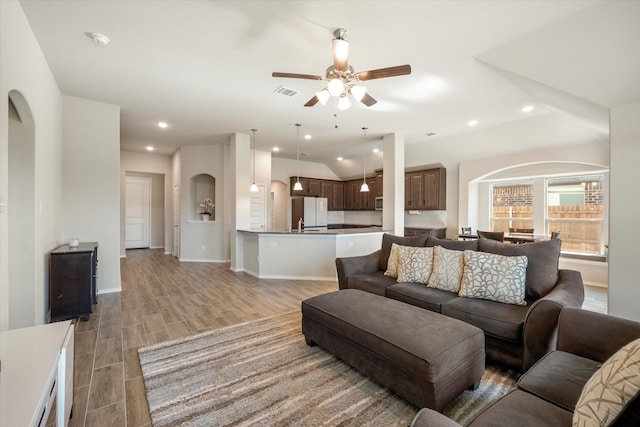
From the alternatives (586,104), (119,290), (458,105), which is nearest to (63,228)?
(119,290)

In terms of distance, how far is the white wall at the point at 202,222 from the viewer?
718 cm

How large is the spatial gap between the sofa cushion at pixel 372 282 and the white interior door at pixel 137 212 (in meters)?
8.13

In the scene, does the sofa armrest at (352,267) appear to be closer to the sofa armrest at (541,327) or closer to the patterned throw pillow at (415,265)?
the patterned throw pillow at (415,265)

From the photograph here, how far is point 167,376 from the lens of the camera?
226 centimetres

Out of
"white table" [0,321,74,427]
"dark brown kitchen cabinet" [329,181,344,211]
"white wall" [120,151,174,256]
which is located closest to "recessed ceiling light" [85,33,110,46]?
"white table" [0,321,74,427]

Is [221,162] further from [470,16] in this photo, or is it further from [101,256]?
[470,16]

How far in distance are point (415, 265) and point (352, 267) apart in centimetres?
82

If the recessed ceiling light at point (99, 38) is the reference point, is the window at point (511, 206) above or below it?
below

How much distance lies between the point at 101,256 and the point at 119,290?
2.00 feet

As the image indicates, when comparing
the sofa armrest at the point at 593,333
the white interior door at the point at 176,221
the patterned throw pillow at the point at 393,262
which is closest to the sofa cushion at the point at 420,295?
the patterned throw pillow at the point at 393,262

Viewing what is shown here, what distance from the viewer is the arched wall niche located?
7535mm

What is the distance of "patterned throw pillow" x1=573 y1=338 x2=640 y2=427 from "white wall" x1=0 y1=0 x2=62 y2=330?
10.7 feet

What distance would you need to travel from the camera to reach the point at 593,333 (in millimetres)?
1675

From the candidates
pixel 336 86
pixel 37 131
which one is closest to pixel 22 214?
pixel 37 131
